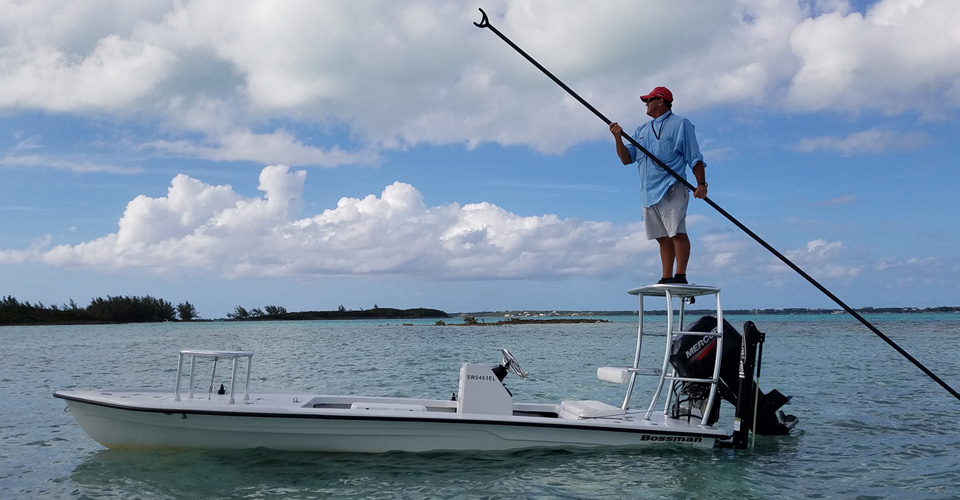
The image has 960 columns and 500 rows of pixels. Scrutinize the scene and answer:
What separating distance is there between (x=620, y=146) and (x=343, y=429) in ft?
14.3

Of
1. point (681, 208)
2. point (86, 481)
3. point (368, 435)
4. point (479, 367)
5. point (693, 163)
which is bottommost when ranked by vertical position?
point (86, 481)

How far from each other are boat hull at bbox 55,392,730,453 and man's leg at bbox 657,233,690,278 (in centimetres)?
170

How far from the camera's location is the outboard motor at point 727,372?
25.0 feet

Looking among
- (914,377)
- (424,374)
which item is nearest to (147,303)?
(424,374)

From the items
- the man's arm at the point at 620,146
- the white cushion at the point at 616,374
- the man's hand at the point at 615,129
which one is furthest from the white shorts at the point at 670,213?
the white cushion at the point at 616,374

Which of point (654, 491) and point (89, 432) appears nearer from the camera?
point (654, 491)

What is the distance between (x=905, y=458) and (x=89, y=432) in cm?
958

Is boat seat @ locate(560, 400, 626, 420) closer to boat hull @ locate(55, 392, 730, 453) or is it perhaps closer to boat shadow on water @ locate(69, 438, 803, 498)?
boat hull @ locate(55, 392, 730, 453)

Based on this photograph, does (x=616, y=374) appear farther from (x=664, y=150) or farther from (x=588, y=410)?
(x=664, y=150)

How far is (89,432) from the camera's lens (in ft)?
25.6

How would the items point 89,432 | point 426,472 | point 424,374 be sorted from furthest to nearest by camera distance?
point 424,374
point 89,432
point 426,472

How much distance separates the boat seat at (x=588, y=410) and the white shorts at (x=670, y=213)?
2.08 meters

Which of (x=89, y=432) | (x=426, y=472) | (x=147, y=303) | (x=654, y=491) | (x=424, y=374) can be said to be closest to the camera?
(x=654, y=491)

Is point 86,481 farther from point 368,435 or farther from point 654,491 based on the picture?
point 654,491
